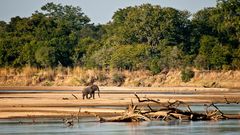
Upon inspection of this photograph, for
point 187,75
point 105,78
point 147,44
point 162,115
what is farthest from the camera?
point 147,44

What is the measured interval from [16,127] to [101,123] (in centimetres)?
395

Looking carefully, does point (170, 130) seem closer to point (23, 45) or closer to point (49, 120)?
point (49, 120)

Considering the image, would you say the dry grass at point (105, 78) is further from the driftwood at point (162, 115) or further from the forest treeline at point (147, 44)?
the driftwood at point (162, 115)

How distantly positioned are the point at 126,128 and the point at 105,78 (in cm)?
4914

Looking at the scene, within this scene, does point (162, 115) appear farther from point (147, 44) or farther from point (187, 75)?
point (147, 44)

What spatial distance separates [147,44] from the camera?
86625mm

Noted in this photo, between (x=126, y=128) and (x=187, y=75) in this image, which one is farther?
(x=187, y=75)

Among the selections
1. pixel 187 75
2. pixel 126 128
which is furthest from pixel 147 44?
pixel 126 128

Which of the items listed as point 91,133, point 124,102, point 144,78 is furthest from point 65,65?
point 91,133

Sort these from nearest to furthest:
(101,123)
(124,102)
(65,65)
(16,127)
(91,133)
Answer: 1. (91,133)
2. (16,127)
3. (101,123)
4. (124,102)
5. (65,65)

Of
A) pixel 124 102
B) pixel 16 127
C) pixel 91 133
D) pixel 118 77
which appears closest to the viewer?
pixel 91 133

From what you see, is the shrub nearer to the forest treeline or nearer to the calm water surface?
the forest treeline

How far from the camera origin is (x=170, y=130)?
29.0 metres

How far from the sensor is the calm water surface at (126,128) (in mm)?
28000
